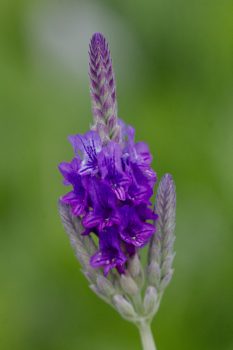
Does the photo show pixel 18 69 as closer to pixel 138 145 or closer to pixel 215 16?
pixel 215 16

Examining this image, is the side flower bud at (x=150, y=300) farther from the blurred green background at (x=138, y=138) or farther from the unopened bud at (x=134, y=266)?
the blurred green background at (x=138, y=138)

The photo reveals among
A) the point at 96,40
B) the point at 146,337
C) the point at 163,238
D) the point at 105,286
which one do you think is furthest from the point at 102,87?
the point at 146,337

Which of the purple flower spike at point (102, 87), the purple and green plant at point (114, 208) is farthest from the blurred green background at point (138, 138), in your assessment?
the purple flower spike at point (102, 87)

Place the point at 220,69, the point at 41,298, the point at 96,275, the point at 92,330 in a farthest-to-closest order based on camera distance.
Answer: the point at 220,69 < the point at 41,298 < the point at 92,330 < the point at 96,275

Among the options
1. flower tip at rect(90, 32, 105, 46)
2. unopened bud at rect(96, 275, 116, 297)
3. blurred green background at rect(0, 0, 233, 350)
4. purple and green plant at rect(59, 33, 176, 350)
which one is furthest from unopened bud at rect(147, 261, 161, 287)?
blurred green background at rect(0, 0, 233, 350)

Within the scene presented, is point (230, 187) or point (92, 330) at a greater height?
point (230, 187)

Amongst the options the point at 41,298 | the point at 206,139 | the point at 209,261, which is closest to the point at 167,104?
the point at 206,139
